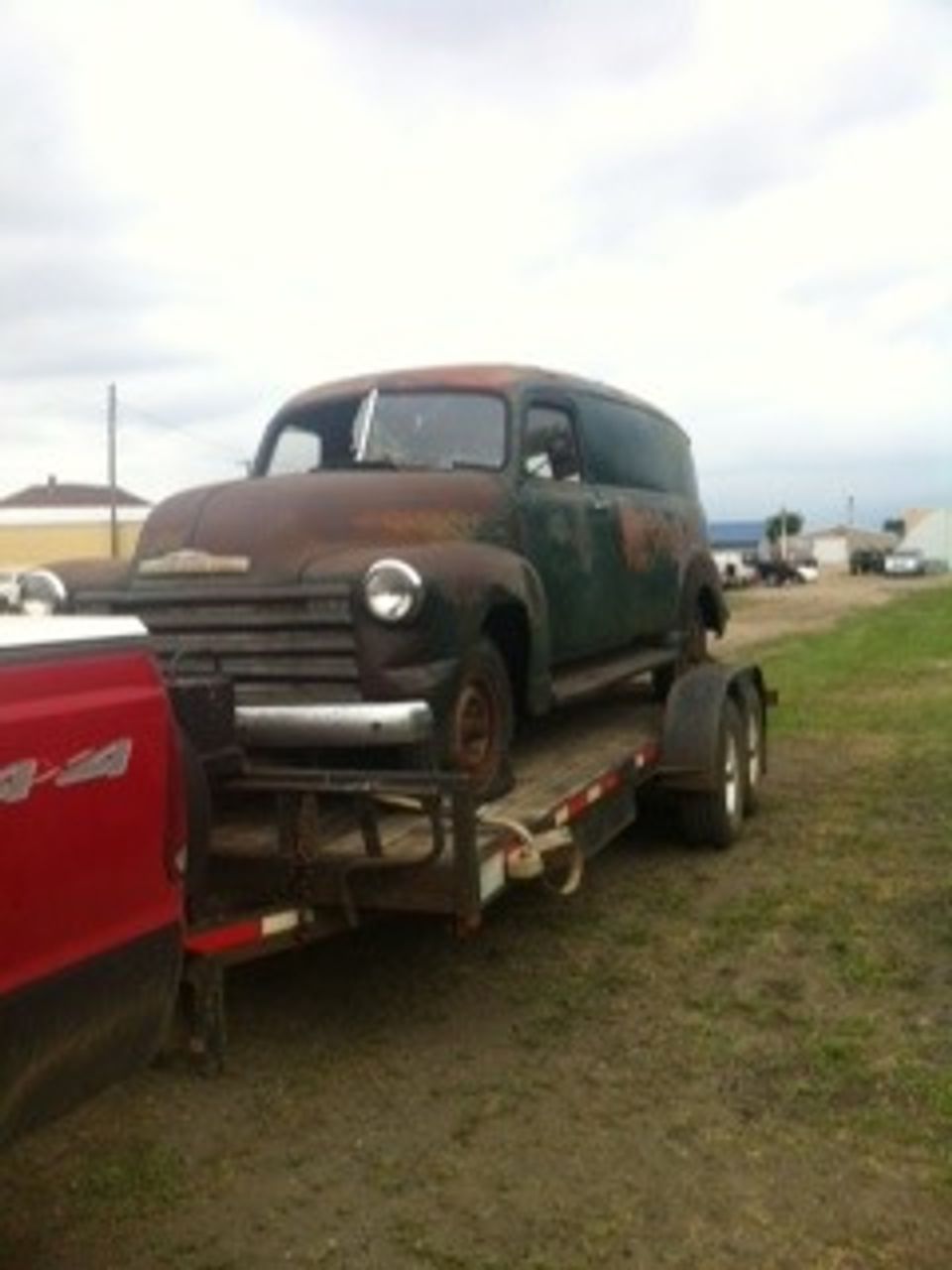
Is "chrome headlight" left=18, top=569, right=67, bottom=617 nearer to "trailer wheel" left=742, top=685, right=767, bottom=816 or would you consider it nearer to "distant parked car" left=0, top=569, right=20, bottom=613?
"distant parked car" left=0, top=569, right=20, bottom=613

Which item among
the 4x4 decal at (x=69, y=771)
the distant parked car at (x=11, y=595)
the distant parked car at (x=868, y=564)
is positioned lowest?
the distant parked car at (x=868, y=564)

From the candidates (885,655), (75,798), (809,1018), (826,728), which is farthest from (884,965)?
(885,655)

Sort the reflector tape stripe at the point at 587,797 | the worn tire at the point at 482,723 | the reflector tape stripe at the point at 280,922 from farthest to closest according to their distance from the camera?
the reflector tape stripe at the point at 587,797 < the worn tire at the point at 482,723 < the reflector tape stripe at the point at 280,922

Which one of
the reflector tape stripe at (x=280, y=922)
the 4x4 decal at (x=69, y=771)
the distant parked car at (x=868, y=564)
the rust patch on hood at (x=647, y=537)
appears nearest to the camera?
the 4x4 decal at (x=69, y=771)

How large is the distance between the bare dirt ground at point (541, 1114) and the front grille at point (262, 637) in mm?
1207

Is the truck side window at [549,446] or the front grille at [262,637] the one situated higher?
the truck side window at [549,446]

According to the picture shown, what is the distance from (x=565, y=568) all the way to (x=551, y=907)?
5.23 feet

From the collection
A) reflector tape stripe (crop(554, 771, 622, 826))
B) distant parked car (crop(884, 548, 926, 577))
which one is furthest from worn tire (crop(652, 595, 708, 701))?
distant parked car (crop(884, 548, 926, 577))

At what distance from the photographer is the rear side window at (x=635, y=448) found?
811 centimetres

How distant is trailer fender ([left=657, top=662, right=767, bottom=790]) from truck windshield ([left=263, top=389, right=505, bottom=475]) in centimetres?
185

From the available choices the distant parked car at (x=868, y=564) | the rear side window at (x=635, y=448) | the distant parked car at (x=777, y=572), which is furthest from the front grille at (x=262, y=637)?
the distant parked car at (x=868, y=564)

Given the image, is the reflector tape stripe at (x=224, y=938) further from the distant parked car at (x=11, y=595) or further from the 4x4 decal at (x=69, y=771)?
the distant parked car at (x=11, y=595)

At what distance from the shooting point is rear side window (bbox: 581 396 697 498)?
8109mm

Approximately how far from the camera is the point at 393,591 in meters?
5.46
